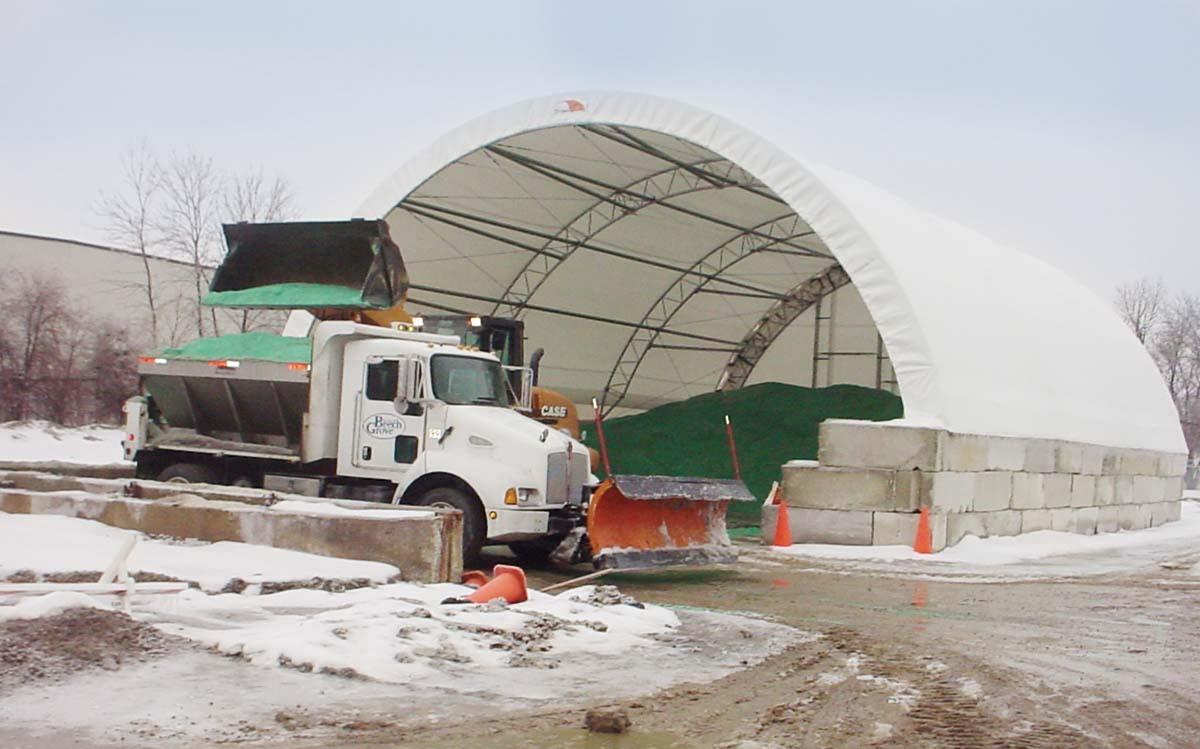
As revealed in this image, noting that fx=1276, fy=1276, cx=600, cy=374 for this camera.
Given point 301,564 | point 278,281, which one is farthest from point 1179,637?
point 278,281

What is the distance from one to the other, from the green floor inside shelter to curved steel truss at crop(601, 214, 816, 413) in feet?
10.7

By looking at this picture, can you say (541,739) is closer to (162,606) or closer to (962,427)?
(162,606)

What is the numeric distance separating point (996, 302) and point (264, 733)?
18.0m

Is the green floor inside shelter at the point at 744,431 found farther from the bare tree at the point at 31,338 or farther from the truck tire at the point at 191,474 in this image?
the bare tree at the point at 31,338

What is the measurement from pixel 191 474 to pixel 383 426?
270cm

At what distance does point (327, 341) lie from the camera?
14031 millimetres

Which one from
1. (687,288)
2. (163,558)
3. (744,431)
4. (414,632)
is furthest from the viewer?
(687,288)

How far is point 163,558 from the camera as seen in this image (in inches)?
379

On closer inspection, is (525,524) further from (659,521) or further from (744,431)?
(744,431)

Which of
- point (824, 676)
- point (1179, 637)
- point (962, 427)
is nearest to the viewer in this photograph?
point (824, 676)

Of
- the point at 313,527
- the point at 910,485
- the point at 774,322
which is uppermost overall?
the point at 774,322

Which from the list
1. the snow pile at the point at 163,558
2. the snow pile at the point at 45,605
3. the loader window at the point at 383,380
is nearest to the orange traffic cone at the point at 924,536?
the loader window at the point at 383,380

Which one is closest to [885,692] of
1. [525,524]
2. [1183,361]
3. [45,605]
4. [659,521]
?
[45,605]

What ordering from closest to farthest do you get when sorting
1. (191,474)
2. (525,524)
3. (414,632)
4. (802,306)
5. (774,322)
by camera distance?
(414,632) → (525,524) → (191,474) → (802,306) → (774,322)
